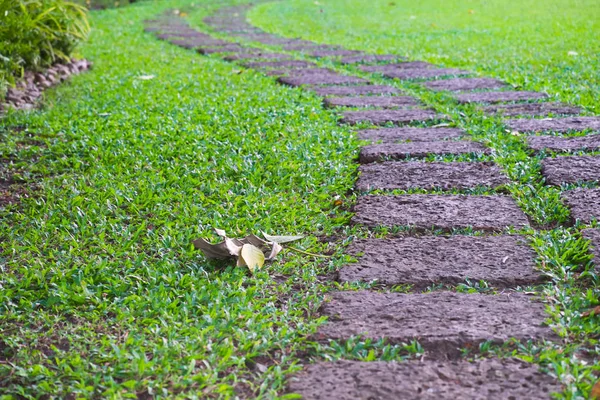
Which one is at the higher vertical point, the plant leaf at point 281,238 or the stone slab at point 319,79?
the stone slab at point 319,79

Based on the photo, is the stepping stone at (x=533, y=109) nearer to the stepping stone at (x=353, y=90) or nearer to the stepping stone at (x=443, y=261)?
the stepping stone at (x=353, y=90)

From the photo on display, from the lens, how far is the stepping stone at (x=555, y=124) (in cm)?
323

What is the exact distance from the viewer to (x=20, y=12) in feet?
15.4

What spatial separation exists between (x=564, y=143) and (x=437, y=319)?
5.44ft

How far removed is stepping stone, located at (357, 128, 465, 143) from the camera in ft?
10.4

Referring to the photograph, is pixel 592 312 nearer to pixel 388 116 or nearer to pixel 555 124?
pixel 555 124

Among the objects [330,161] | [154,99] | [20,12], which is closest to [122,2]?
[20,12]

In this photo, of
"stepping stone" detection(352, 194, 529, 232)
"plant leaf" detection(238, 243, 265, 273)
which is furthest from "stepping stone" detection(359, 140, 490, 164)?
"plant leaf" detection(238, 243, 265, 273)

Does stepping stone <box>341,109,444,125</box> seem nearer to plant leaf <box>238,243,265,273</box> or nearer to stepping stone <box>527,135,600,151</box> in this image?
stepping stone <box>527,135,600,151</box>

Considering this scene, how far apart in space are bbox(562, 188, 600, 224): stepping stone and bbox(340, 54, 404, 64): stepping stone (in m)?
3.35

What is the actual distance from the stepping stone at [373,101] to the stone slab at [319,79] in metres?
0.56

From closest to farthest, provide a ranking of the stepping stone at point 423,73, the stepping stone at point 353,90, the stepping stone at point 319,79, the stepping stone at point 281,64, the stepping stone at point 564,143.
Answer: the stepping stone at point 564,143, the stepping stone at point 353,90, the stepping stone at point 319,79, the stepping stone at point 423,73, the stepping stone at point 281,64

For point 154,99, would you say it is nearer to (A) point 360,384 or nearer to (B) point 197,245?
(B) point 197,245

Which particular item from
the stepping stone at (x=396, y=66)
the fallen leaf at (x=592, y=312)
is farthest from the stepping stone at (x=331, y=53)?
the fallen leaf at (x=592, y=312)
